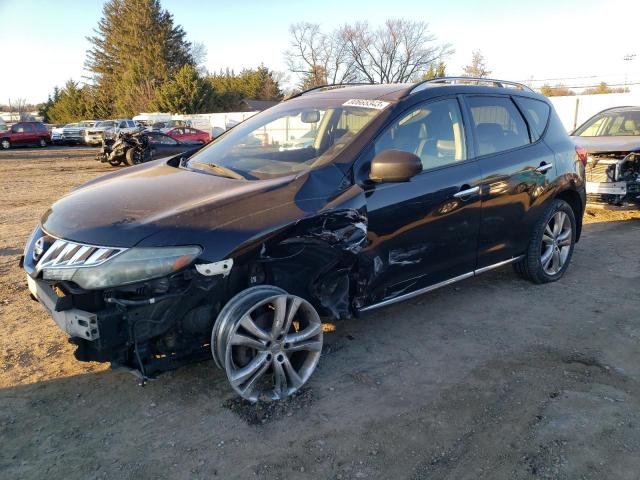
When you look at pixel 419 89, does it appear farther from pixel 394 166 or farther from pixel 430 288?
pixel 430 288

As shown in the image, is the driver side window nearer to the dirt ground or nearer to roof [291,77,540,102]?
roof [291,77,540,102]

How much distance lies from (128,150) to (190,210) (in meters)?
15.2

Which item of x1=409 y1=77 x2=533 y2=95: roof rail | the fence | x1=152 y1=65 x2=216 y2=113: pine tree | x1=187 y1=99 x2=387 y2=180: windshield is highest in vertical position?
x1=152 y1=65 x2=216 y2=113: pine tree

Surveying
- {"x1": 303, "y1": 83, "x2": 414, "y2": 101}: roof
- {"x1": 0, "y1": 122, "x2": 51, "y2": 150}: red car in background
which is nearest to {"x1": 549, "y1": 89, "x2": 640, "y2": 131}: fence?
{"x1": 303, "y1": 83, "x2": 414, "y2": 101}: roof

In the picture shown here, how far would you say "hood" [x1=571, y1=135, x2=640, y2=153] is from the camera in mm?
7266

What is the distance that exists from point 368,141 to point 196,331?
160 centimetres

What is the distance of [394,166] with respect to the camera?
3.06 m

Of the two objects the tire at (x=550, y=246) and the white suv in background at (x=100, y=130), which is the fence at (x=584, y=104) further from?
the white suv in background at (x=100, y=130)

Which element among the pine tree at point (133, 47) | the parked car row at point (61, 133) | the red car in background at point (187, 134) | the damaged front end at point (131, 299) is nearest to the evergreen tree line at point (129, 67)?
the pine tree at point (133, 47)

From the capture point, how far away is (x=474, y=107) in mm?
4016

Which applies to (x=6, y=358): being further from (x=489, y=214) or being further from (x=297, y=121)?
(x=489, y=214)

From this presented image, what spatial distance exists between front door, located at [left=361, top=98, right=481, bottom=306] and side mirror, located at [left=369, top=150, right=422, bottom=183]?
0.13m

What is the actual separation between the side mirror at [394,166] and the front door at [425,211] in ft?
0.43

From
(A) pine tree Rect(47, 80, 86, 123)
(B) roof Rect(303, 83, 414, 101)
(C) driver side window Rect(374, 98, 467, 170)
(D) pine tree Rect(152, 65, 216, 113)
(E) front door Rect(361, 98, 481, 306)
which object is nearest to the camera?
(E) front door Rect(361, 98, 481, 306)
